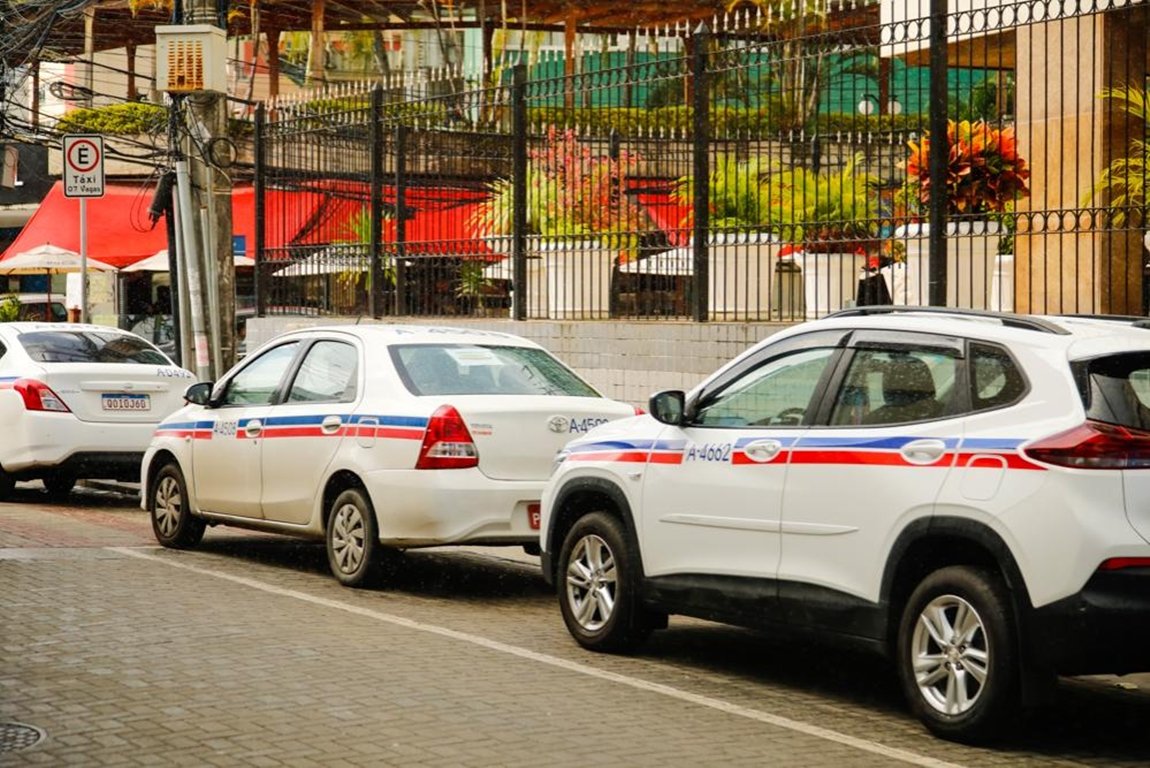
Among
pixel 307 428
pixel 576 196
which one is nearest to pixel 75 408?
pixel 576 196

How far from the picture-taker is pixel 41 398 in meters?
15.9

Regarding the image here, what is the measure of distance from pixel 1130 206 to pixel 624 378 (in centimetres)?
560

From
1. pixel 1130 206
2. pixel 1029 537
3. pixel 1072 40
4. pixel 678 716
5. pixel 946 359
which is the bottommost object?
Answer: pixel 678 716

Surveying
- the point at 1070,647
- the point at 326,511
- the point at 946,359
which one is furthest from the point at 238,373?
the point at 1070,647

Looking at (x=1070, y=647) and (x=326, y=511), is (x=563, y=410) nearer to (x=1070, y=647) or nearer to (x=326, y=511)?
(x=326, y=511)

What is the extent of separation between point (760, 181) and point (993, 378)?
829 cm

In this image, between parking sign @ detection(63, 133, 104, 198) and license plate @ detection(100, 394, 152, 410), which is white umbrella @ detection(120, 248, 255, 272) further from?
license plate @ detection(100, 394, 152, 410)

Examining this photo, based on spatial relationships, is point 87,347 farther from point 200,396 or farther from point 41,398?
point 200,396

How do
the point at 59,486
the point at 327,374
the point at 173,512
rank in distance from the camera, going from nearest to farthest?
the point at 327,374, the point at 173,512, the point at 59,486

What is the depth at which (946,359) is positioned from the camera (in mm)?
7316

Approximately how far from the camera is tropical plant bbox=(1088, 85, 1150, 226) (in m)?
12.3

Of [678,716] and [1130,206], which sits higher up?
[1130,206]

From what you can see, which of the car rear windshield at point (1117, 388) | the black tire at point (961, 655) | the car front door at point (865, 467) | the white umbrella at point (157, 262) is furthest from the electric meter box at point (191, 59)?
the white umbrella at point (157, 262)

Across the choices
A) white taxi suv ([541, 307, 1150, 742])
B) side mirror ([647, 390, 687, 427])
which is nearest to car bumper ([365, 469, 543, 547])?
white taxi suv ([541, 307, 1150, 742])
